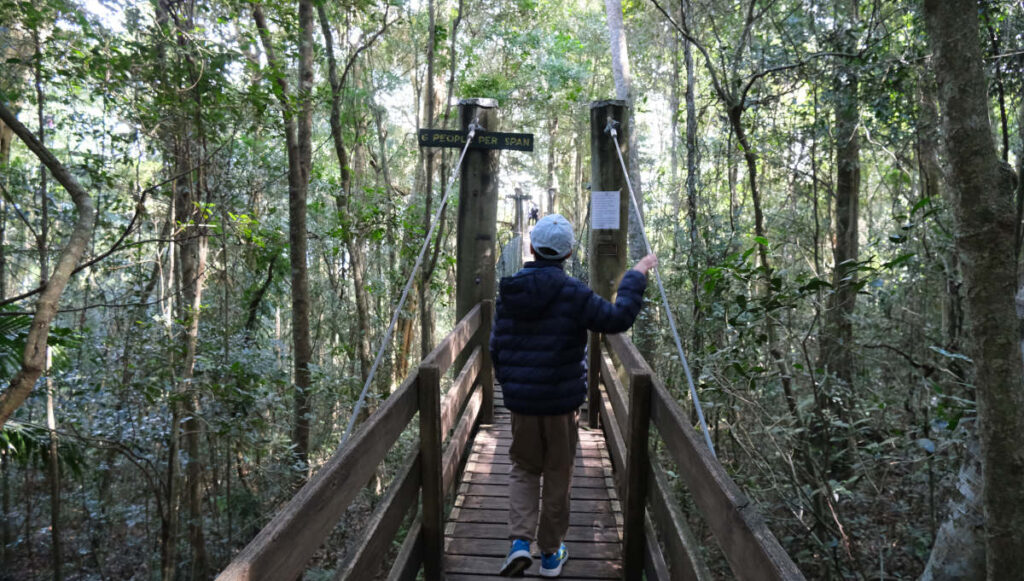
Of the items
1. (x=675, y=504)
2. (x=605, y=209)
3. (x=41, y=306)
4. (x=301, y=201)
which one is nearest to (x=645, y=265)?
(x=675, y=504)

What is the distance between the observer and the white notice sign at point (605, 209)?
4.48 meters

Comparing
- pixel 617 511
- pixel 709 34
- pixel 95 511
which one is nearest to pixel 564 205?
pixel 709 34

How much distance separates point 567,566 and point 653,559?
567mm

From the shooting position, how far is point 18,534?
8.61 meters

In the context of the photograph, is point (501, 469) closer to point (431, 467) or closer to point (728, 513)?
point (431, 467)

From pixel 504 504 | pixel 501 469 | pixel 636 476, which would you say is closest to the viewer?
pixel 636 476

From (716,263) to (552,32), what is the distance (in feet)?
40.3

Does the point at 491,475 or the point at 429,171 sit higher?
the point at 429,171

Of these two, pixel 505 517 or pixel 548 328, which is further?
pixel 505 517

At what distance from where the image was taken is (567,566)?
272 centimetres

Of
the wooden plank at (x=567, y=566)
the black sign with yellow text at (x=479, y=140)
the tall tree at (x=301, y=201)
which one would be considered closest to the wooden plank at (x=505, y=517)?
the wooden plank at (x=567, y=566)

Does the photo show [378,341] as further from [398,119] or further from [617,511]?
[398,119]

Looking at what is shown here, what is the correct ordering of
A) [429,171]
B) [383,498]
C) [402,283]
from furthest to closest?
1. [402,283]
2. [429,171]
3. [383,498]

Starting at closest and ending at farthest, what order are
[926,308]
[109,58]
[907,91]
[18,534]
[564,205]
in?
1. [109,58]
2. [907,91]
3. [926,308]
4. [18,534]
5. [564,205]
